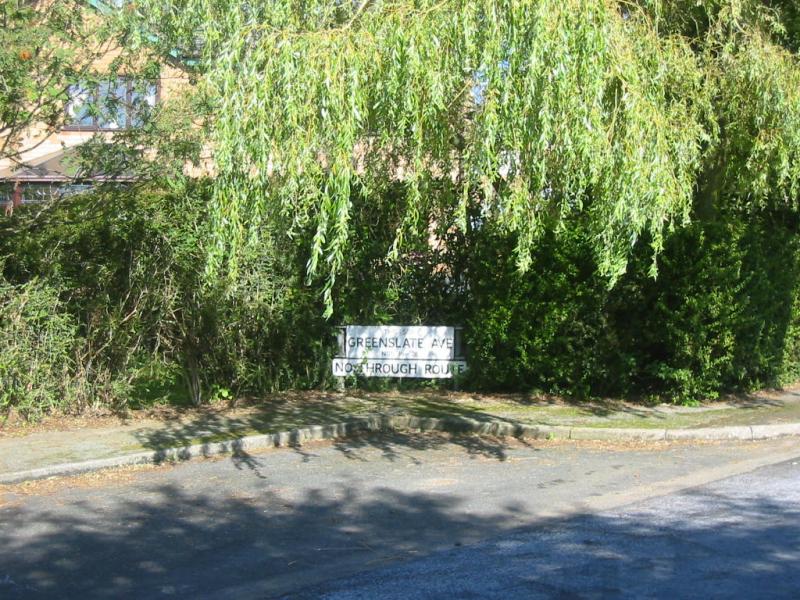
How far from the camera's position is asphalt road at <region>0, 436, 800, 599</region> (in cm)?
562

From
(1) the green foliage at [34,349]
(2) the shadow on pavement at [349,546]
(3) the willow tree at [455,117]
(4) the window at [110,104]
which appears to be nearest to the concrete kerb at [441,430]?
(2) the shadow on pavement at [349,546]

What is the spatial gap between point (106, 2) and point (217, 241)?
5618 mm

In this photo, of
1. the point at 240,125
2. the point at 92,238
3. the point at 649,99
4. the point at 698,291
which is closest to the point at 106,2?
the point at 92,238

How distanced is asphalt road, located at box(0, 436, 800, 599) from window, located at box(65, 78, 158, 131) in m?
4.32

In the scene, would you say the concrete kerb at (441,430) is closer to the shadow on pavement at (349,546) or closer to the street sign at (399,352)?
the shadow on pavement at (349,546)

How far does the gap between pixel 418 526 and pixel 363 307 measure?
18.9 feet

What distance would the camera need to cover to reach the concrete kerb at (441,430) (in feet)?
30.7

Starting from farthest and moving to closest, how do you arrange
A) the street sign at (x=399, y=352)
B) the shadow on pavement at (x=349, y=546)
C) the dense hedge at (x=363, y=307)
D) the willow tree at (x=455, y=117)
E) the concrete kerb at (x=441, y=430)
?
1. the street sign at (x=399, y=352)
2. the dense hedge at (x=363, y=307)
3. the concrete kerb at (x=441, y=430)
4. the willow tree at (x=455, y=117)
5. the shadow on pavement at (x=349, y=546)

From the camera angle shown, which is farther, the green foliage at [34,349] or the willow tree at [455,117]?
the green foliage at [34,349]

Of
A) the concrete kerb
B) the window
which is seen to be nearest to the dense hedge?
the window

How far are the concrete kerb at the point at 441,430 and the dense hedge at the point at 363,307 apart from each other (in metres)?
1.35

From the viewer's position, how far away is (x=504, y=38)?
7.43 m

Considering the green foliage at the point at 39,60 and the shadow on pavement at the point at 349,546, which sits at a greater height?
the green foliage at the point at 39,60

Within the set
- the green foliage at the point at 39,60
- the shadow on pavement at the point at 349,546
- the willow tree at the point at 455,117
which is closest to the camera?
the shadow on pavement at the point at 349,546
